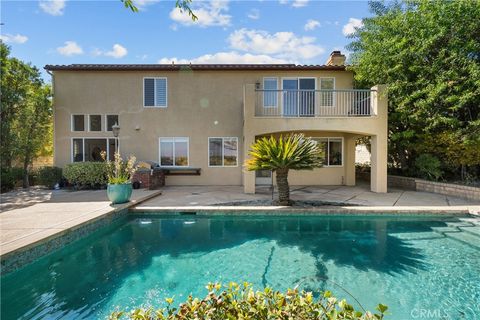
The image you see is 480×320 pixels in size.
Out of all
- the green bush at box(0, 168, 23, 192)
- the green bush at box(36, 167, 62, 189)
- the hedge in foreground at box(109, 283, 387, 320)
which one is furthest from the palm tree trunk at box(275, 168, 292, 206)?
the green bush at box(0, 168, 23, 192)

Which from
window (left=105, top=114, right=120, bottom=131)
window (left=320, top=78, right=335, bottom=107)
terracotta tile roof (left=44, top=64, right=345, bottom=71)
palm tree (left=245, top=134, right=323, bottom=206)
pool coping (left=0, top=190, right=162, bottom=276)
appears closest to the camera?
pool coping (left=0, top=190, right=162, bottom=276)

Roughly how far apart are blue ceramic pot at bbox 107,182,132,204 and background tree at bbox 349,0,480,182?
11652mm

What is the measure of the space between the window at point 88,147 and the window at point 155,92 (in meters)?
2.96

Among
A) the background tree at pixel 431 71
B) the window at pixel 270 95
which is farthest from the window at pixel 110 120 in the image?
the background tree at pixel 431 71

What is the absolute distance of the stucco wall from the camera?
13.9 meters

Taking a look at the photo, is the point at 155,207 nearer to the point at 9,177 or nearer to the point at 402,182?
the point at 9,177

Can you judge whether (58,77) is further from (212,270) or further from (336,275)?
(336,275)

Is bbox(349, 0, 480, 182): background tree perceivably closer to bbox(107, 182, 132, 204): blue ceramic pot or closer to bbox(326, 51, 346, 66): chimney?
bbox(326, 51, 346, 66): chimney

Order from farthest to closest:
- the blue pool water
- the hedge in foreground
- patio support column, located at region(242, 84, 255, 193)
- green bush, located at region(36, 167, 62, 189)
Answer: green bush, located at region(36, 167, 62, 189) < patio support column, located at region(242, 84, 255, 193) < the blue pool water < the hedge in foreground

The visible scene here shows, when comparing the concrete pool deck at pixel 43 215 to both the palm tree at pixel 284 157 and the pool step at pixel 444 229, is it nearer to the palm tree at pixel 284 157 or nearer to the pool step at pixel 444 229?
the palm tree at pixel 284 157

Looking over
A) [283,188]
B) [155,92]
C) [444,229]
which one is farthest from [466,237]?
[155,92]

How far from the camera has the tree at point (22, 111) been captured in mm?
12508

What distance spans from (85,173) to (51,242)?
26.8ft

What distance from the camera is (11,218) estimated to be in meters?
6.87
